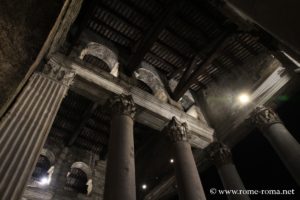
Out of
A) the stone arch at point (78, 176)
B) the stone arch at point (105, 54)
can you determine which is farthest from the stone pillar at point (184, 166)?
the stone arch at point (78, 176)

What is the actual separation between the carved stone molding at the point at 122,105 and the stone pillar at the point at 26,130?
182 centimetres

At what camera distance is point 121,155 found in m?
6.28

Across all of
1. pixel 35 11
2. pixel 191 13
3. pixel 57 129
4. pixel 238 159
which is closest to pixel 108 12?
pixel 191 13

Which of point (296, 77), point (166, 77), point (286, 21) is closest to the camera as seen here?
point (286, 21)

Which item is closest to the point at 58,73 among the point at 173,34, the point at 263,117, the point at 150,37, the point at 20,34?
the point at 150,37

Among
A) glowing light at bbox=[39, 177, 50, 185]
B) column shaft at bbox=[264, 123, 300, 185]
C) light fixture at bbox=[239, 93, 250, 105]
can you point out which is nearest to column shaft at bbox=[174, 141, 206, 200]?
column shaft at bbox=[264, 123, 300, 185]

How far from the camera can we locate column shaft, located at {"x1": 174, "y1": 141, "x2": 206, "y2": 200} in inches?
279

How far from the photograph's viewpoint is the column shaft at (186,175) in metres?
7.09

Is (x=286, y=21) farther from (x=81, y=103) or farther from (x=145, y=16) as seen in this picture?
(x=81, y=103)

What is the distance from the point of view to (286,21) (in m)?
2.03

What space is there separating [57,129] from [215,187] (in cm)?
920

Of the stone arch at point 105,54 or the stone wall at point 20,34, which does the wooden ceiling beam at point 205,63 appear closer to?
the stone arch at point 105,54

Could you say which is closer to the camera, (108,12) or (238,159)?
(108,12)

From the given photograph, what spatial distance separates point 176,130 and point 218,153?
2.31 m
